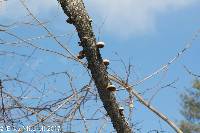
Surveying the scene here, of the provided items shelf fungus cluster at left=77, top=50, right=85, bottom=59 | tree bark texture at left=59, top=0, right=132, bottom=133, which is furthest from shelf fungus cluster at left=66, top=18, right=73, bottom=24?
shelf fungus cluster at left=77, top=50, right=85, bottom=59

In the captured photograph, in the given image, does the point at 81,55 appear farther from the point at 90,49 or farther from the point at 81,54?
the point at 90,49

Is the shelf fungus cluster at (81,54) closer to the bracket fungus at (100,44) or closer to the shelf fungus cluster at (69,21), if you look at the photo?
the bracket fungus at (100,44)

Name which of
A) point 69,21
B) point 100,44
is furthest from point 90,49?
point 69,21

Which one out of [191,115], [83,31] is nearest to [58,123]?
[83,31]

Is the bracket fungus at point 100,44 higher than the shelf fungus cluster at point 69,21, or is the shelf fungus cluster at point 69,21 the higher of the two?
the shelf fungus cluster at point 69,21

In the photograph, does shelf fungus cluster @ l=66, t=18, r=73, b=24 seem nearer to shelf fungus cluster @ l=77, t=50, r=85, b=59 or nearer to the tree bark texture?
the tree bark texture

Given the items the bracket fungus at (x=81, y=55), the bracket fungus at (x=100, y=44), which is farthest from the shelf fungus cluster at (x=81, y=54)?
the bracket fungus at (x=100, y=44)

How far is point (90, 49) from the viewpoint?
362cm

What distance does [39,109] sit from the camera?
4.55 metres

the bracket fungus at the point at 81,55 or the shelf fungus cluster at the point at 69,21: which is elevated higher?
the shelf fungus cluster at the point at 69,21

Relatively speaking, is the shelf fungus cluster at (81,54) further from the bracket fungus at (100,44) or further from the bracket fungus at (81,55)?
the bracket fungus at (100,44)

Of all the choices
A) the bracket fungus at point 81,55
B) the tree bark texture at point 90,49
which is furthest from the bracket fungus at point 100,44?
the bracket fungus at point 81,55

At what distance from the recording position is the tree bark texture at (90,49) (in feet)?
11.9

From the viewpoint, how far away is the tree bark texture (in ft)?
11.9
